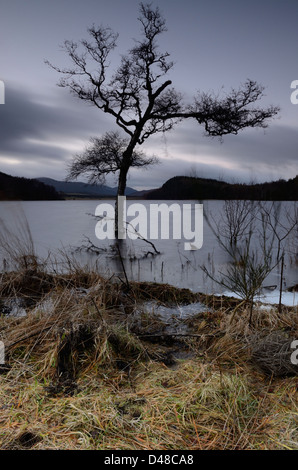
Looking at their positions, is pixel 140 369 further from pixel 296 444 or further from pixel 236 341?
pixel 296 444

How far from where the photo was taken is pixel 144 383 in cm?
263

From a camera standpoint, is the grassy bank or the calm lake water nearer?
the grassy bank

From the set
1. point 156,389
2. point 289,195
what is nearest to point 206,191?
point 156,389

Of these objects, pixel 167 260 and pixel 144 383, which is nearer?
pixel 144 383

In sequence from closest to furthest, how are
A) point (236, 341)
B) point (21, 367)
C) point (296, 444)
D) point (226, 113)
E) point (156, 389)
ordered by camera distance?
1. point (296, 444)
2. point (156, 389)
3. point (21, 367)
4. point (236, 341)
5. point (226, 113)

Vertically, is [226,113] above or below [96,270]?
above

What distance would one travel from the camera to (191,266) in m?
10.3

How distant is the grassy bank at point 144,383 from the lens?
6.68ft

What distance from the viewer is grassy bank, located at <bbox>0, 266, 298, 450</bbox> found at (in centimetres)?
204

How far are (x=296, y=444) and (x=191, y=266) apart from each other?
8405 millimetres

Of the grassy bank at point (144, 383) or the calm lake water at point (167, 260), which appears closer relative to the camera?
the grassy bank at point (144, 383)

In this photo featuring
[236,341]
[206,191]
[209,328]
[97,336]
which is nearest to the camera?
[97,336]

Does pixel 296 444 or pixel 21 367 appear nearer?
pixel 296 444
